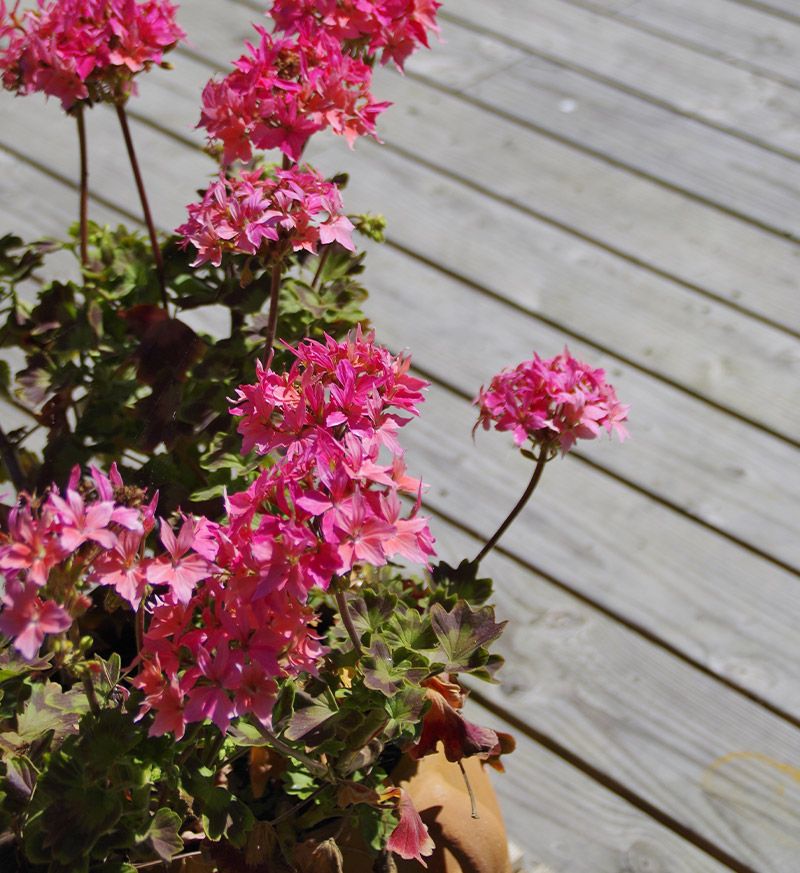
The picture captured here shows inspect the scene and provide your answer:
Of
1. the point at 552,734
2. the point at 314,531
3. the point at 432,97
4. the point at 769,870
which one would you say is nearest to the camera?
the point at 314,531

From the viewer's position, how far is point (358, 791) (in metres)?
0.72

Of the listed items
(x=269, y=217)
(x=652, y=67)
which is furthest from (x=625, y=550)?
(x=652, y=67)

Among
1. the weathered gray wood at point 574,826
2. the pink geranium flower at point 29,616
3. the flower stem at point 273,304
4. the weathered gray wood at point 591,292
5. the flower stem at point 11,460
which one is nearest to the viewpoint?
the pink geranium flower at point 29,616

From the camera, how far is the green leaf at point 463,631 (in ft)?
2.34

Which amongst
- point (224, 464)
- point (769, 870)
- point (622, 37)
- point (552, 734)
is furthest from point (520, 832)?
point (622, 37)

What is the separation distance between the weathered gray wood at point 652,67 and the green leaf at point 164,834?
1.55m

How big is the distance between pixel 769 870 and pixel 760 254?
3.03 feet

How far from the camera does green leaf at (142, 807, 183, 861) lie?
0.67m

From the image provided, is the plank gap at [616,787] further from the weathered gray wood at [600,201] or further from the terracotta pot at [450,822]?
the weathered gray wood at [600,201]

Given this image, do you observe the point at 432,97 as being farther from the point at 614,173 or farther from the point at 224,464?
the point at 224,464

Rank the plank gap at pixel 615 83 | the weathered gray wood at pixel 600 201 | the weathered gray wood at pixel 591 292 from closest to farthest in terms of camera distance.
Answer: the weathered gray wood at pixel 591 292, the weathered gray wood at pixel 600 201, the plank gap at pixel 615 83

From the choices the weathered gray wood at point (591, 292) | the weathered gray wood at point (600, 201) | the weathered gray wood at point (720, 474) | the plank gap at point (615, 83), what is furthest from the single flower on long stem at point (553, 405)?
the plank gap at point (615, 83)

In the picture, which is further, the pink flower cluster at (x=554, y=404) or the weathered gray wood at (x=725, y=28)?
the weathered gray wood at (x=725, y=28)

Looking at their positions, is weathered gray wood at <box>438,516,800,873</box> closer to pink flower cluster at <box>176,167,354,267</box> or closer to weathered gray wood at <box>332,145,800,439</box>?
weathered gray wood at <box>332,145,800,439</box>
